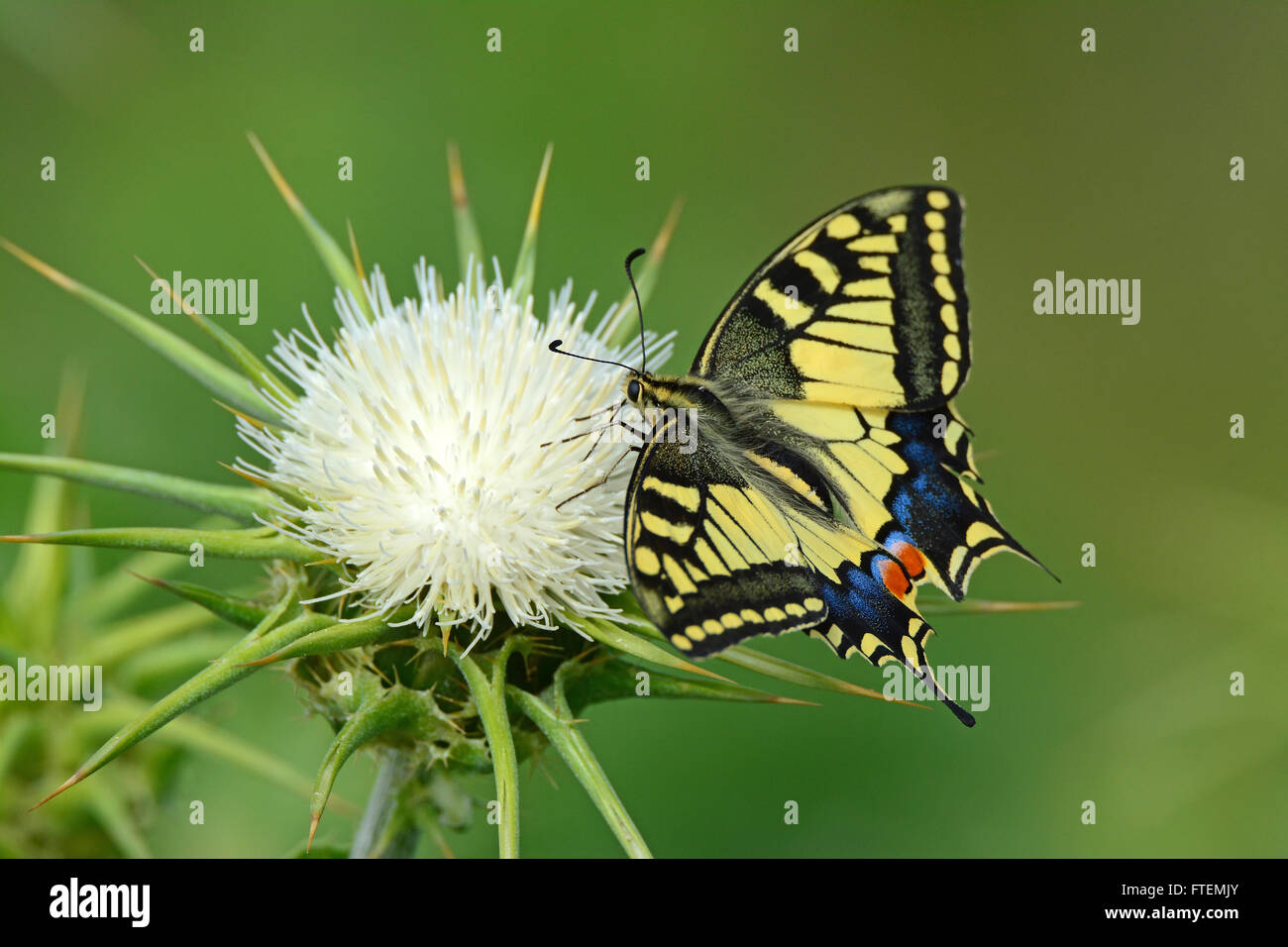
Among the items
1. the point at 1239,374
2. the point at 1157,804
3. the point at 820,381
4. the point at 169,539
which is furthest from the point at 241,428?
the point at 1239,374

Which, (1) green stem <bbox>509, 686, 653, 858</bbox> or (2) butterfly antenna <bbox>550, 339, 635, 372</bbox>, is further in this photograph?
(2) butterfly antenna <bbox>550, 339, 635, 372</bbox>

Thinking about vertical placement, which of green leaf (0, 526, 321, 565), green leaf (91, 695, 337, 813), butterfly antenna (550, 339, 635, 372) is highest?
butterfly antenna (550, 339, 635, 372)

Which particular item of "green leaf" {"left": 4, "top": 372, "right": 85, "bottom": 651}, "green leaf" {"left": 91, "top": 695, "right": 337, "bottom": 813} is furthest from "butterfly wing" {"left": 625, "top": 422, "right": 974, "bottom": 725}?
"green leaf" {"left": 4, "top": 372, "right": 85, "bottom": 651}

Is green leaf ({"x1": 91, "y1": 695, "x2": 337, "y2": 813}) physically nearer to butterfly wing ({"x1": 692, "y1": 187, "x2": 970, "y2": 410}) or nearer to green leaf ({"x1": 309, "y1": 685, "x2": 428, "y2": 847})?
green leaf ({"x1": 309, "y1": 685, "x2": 428, "y2": 847})

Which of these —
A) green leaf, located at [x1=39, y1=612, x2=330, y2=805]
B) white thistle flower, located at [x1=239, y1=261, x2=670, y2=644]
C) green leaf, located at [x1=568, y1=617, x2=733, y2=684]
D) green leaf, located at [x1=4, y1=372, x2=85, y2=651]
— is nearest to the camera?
green leaf, located at [x1=39, y1=612, x2=330, y2=805]

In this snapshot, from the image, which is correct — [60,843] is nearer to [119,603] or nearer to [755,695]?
[119,603]

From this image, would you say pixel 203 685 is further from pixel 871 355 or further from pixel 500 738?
pixel 871 355

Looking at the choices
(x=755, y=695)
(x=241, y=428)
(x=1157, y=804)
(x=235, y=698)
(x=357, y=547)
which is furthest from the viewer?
(x=1157, y=804)
